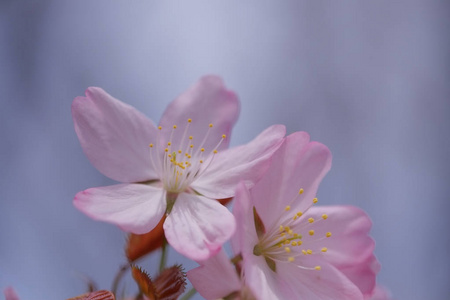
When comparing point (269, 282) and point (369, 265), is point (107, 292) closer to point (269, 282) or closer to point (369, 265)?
point (269, 282)

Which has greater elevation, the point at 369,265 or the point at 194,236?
the point at 194,236


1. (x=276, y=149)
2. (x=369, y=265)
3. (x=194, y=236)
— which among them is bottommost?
(x=369, y=265)

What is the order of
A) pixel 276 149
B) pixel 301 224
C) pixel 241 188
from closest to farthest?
pixel 241 188 < pixel 276 149 < pixel 301 224

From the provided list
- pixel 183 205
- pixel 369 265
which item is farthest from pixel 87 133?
pixel 369 265

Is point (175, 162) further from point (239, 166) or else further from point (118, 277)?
point (118, 277)

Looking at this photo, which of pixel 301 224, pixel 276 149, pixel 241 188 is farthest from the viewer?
pixel 301 224

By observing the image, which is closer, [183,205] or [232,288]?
[232,288]

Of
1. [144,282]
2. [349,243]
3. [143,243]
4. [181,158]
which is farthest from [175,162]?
[349,243]

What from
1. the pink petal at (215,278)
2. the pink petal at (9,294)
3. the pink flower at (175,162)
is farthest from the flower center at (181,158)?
the pink petal at (9,294)
